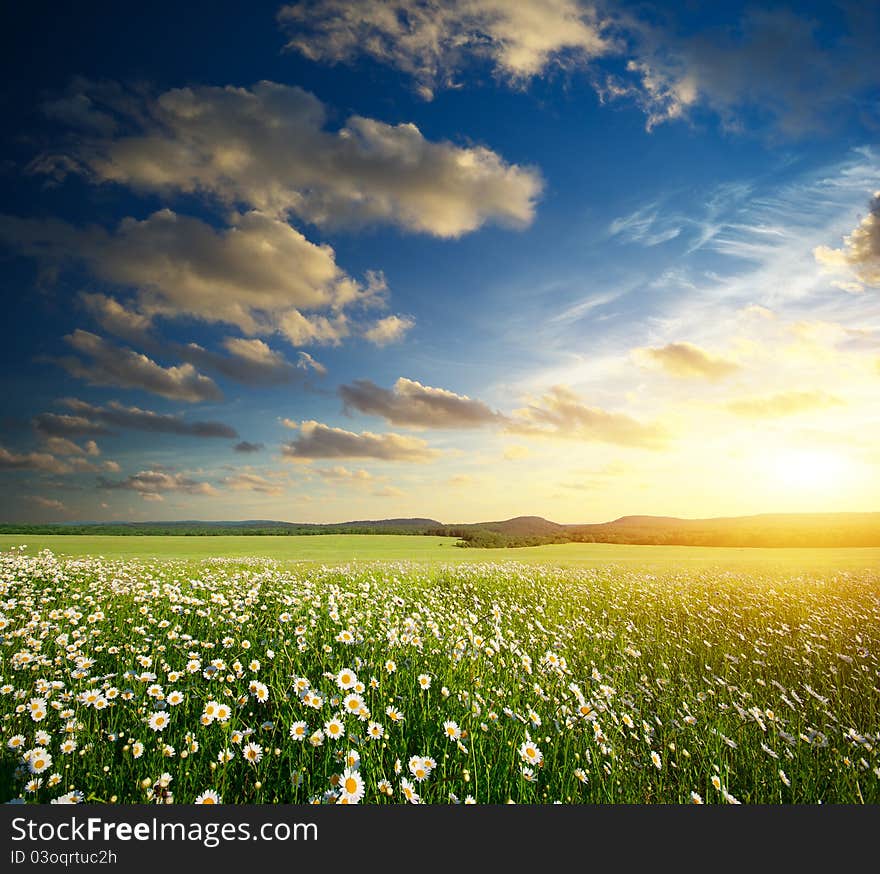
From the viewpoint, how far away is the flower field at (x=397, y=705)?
3.44 m

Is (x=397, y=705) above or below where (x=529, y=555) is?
above

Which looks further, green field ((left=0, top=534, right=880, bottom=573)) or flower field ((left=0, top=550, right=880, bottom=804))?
green field ((left=0, top=534, right=880, bottom=573))

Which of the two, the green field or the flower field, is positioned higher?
the flower field

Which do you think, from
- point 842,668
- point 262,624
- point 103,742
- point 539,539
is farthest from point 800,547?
point 103,742

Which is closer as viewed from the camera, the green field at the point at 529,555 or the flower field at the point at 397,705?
the flower field at the point at 397,705

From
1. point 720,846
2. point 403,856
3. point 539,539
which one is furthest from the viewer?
point 539,539

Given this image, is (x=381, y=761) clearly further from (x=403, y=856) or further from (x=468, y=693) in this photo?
(x=468, y=693)

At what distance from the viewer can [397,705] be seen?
4.38 metres

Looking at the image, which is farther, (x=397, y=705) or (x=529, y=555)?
(x=529, y=555)

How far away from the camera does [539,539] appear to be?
48656mm

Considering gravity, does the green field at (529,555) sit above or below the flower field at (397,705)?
below

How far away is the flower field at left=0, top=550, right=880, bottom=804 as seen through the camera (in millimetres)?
3441

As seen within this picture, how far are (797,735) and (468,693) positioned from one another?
3751mm

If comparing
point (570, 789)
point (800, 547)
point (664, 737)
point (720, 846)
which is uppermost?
point (720, 846)
